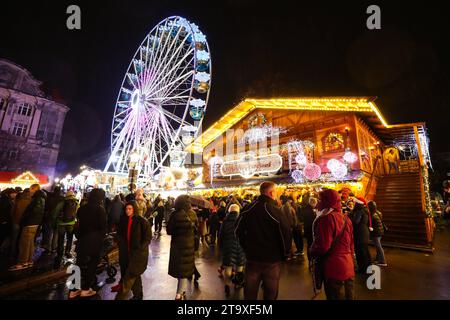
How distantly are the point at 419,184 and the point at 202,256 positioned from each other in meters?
11.3

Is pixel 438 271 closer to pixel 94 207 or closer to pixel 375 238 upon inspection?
pixel 375 238

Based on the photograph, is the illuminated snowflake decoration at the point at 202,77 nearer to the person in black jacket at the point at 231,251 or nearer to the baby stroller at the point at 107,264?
the baby stroller at the point at 107,264

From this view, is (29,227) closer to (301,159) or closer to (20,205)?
(20,205)

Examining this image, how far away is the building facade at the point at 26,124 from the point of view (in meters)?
30.9

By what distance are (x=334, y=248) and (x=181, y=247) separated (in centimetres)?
251

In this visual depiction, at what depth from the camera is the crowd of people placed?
291cm

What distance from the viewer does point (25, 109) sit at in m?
33.2

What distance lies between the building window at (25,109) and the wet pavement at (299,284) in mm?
38945

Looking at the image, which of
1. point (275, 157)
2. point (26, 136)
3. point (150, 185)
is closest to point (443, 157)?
point (275, 157)

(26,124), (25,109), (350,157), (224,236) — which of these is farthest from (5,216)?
(25,109)

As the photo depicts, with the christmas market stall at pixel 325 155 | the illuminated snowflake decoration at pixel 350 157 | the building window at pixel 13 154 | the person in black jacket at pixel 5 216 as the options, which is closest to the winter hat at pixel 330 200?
the christmas market stall at pixel 325 155

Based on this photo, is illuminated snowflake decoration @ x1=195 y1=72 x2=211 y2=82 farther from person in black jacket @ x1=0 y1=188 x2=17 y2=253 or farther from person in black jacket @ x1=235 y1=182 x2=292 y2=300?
person in black jacket @ x1=235 y1=182 x2=292 y2=300

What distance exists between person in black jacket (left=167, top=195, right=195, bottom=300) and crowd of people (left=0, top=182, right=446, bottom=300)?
0.02m

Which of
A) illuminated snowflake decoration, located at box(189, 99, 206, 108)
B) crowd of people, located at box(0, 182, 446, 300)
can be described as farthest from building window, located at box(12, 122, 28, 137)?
crowd of people, located at box(0, 182, 446, 300)
